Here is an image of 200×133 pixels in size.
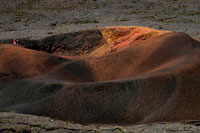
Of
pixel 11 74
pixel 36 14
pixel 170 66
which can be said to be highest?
pixel 170 66

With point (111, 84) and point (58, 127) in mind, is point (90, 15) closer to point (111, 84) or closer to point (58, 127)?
point (111, 84)

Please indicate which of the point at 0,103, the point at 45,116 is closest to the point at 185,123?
the point at 45,116

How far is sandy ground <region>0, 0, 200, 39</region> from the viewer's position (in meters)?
7.81

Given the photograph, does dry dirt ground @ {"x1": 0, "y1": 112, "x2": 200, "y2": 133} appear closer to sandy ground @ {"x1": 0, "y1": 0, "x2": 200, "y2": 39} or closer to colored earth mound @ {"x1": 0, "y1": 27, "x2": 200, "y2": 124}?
colored earth mound @ {"x1": 0, "y1": 27, "x2": 200, "y2": 124}

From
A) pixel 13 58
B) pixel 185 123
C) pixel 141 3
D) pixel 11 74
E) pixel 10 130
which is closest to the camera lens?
pixel 10 130

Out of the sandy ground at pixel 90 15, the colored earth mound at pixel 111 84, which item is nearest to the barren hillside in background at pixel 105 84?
the colored earth mound at pixel 111 84

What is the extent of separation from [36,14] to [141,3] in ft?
13.7

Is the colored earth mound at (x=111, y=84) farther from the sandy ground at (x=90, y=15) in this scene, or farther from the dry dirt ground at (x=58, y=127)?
the sandy ground at (x=90, y=15)

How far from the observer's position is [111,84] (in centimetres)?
257

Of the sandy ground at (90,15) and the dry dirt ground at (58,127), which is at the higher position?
the dry dirt ground at (58,127)

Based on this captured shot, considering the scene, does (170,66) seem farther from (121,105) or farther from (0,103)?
(0,103)

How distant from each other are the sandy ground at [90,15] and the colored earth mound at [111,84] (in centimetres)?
365

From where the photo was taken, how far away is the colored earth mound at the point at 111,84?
244cm

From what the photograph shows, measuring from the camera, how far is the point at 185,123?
→ 7.35 ft
